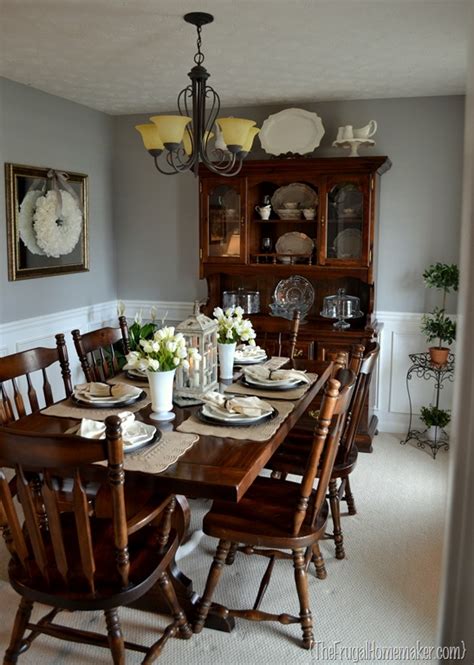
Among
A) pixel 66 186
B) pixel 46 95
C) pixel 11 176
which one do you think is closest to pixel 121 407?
pixel 11 176

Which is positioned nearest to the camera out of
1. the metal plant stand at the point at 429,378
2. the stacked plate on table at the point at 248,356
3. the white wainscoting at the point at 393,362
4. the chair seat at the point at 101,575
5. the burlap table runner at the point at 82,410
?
the chair seat at the point at 101,575

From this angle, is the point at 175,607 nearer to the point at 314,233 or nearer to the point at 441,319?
the point at 441,319

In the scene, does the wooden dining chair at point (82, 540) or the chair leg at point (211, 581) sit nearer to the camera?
the wooden dining chair at point (82, 540)

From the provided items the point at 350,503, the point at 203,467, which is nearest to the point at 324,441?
the point at 203,467

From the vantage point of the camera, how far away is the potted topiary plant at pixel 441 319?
3.95 meters

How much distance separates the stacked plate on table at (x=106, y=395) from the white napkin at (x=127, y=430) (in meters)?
0.32

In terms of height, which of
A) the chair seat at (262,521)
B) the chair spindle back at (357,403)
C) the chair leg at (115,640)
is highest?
the chair spindle back at (357,403)

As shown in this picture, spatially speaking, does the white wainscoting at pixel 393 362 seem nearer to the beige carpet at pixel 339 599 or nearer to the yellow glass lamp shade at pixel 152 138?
the beige carpet at pixel 339 599

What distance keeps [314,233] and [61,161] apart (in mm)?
1850

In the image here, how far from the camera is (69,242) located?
14.0 ft

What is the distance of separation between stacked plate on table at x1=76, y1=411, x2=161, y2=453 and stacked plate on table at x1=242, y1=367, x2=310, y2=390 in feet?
2.36

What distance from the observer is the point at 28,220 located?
3.89m

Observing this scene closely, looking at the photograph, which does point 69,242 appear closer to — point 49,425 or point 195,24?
point 195,24

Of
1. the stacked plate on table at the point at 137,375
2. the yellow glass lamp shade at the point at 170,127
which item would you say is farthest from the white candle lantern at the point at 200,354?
the yellow glass lamp shade at the point at 170,127
